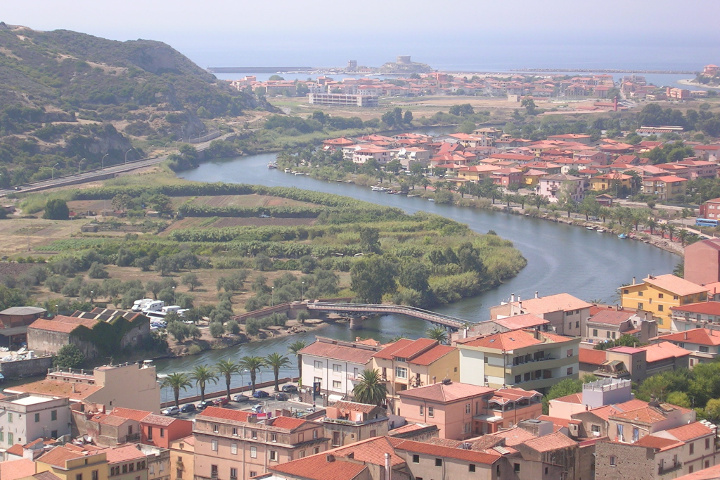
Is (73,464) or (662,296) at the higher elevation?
(73,464)

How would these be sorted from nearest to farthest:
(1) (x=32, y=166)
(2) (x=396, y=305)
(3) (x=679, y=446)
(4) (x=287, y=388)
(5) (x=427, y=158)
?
(3) (x=679, y=446)
(4) (x=287, y=388)
(2) (x=396, y=305)
(1) (x=32, y=166)
(5) (x=427, y=158)

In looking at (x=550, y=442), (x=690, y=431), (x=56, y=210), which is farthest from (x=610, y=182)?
(x=550, y=442)

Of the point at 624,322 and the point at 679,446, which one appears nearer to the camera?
the point at 679,446

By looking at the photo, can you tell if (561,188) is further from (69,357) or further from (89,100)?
(89,100)

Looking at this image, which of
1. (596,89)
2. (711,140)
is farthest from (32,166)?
(596,89)

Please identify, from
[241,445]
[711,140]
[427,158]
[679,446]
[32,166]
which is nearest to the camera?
[679,446]

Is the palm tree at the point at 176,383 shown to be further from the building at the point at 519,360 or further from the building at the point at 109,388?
the building at the point at 519,360

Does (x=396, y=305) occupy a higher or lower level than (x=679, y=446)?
lower

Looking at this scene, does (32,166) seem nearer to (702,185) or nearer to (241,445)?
(702,185)
